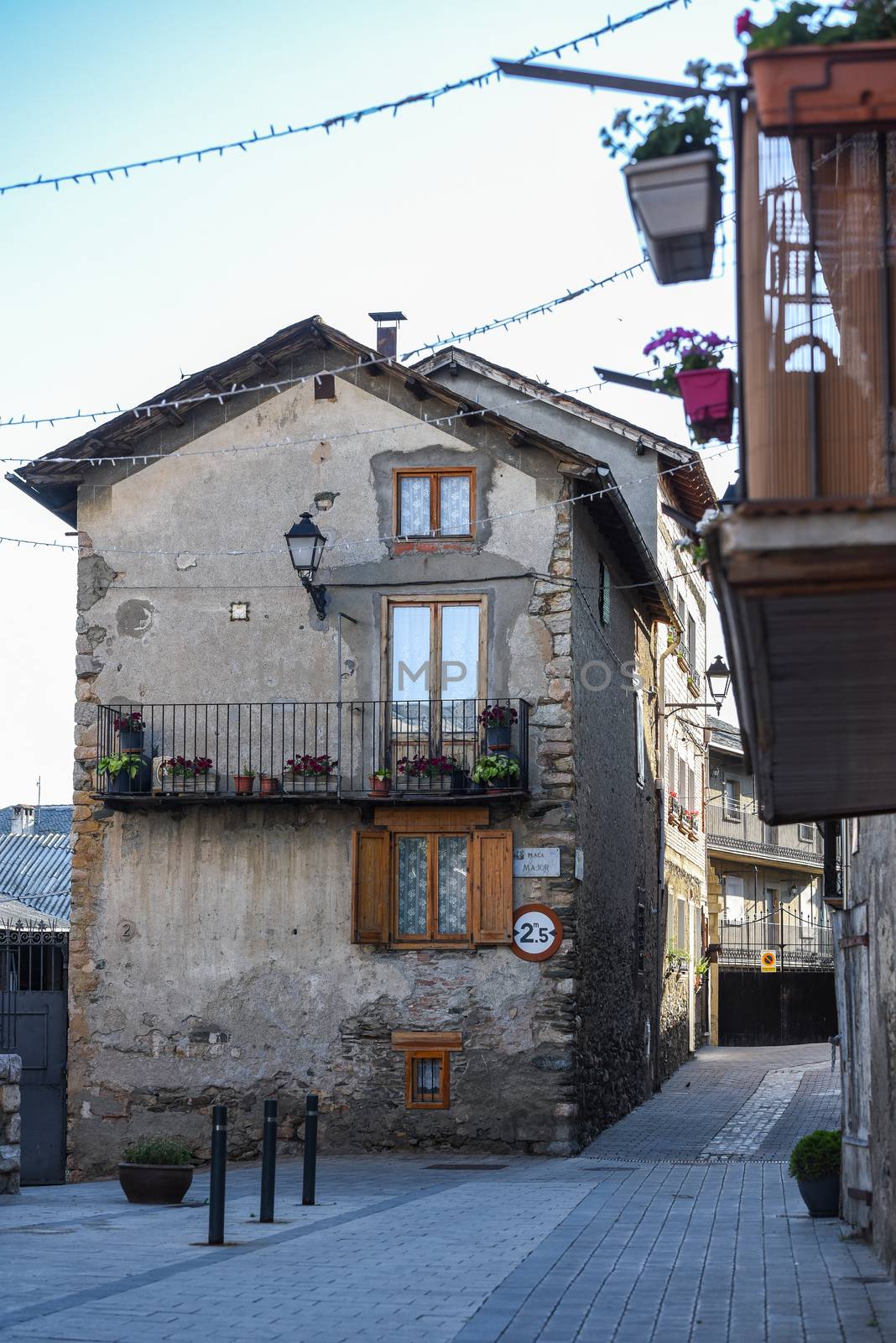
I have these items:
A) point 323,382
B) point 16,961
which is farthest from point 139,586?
point 16,961

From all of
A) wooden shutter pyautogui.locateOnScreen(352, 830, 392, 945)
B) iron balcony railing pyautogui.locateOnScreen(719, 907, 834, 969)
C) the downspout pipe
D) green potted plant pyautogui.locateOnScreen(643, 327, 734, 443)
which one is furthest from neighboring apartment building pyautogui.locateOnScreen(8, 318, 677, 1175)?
iron balcony railing pyautogui.locateOnScreen(719, 907, 834, 969)

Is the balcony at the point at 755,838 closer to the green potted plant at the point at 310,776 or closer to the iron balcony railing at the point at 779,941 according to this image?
the iron balcony railing at the point at 779,941

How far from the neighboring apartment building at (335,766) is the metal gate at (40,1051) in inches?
8.3

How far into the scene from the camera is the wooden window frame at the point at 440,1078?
664 inches

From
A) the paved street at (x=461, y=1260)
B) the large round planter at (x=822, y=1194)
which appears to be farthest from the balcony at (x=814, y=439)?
the large round planter at (x=822, y=1194)

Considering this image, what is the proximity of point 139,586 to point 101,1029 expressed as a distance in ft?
15.5

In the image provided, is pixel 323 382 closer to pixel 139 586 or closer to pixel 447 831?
pixel 139 586

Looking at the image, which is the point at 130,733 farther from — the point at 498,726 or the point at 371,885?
the point at 498,726

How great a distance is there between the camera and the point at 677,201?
589cm

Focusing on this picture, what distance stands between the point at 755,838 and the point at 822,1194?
34050 mm

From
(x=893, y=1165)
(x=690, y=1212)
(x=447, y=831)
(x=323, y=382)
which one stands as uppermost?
(x=323, y=382)

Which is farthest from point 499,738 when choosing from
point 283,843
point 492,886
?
point 283,843

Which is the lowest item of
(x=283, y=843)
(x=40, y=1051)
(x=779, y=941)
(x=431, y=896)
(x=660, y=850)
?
(x=40, y=1051)

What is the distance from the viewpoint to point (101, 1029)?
17547 mm
